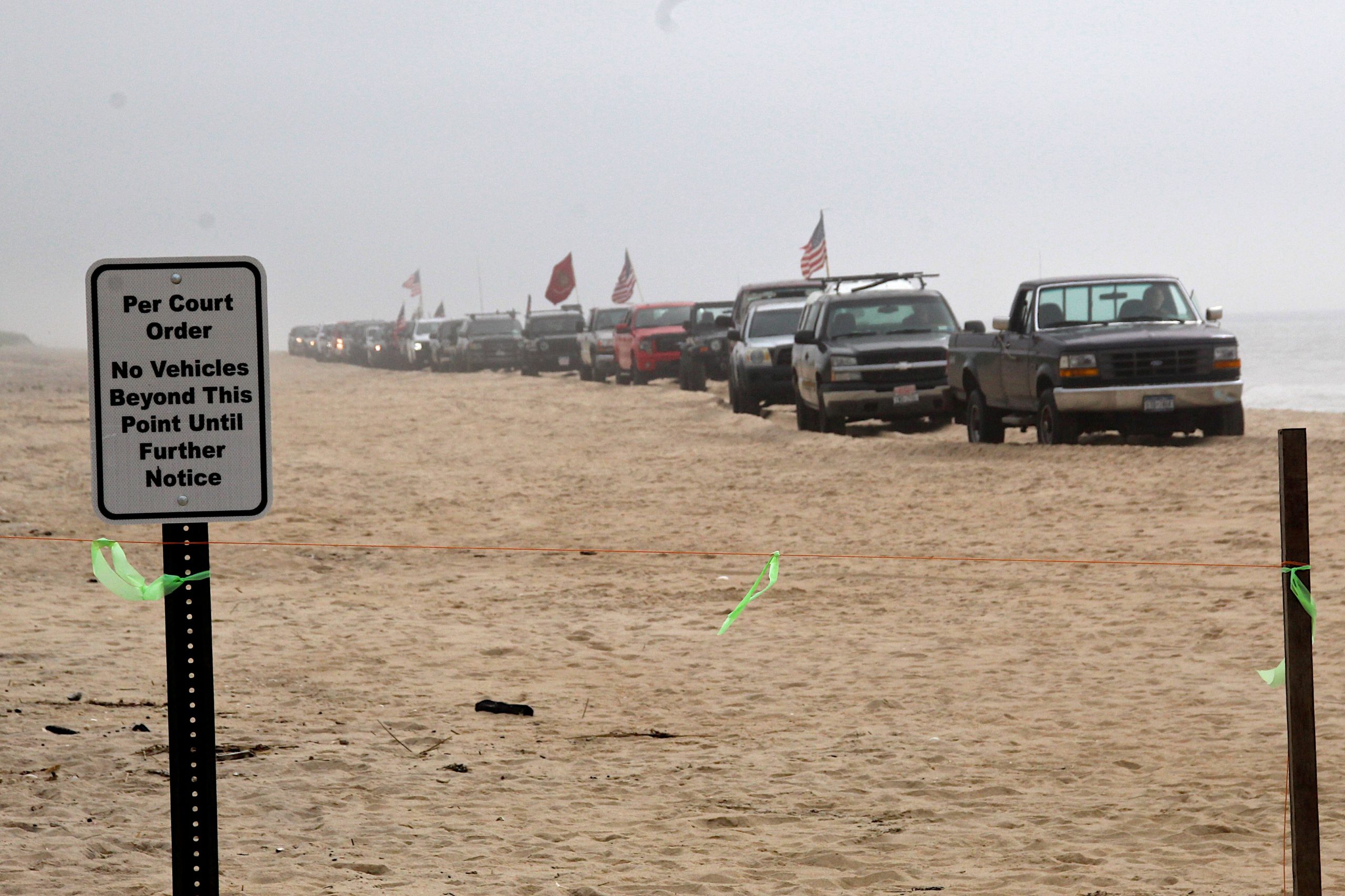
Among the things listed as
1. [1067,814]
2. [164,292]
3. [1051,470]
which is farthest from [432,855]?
[1051,470]

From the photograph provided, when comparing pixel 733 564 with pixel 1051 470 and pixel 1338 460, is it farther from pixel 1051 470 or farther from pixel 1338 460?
pixel 1338 460

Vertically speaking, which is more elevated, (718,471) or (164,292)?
(164,292)

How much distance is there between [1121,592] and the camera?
10.2 m

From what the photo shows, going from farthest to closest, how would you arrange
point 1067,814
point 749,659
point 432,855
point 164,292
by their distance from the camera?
point 749,659
point 1067,814
point 432,855
point 164,292

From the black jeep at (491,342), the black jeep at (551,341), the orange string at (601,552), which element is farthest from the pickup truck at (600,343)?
the orange string at (601,552)

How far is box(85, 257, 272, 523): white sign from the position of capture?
338 centimetres

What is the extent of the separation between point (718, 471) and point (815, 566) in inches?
241

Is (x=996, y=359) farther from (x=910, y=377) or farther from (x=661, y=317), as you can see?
(x=661, y=317)

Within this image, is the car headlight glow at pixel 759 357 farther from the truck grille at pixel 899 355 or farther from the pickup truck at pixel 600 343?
the pickup truck at pixel 600 343

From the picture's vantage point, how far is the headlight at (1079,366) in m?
16.2

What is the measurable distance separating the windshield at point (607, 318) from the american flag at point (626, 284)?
9934 mm

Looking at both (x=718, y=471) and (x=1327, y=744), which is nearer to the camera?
(x=1327, y=744)

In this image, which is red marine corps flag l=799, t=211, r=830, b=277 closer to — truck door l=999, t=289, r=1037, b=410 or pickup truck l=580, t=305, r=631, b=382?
pickup truck l=580, t=305, r=631, b=382

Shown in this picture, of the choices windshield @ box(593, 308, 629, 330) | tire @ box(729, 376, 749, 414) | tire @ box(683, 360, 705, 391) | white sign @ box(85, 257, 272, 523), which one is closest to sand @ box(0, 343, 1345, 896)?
white sign @ box(85, 257, 272, 523)
